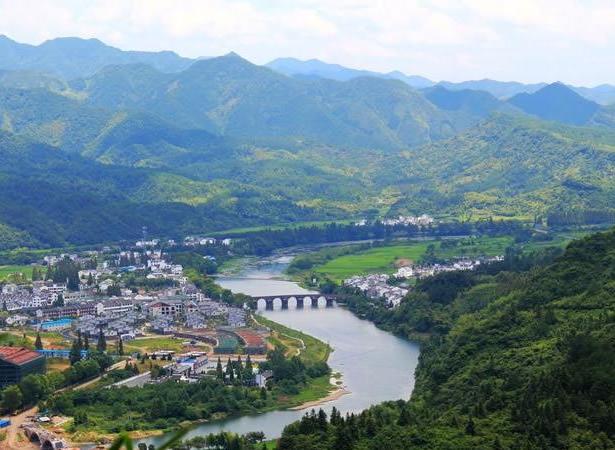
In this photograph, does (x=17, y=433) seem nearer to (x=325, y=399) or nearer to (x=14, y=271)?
(x=325, y=399)

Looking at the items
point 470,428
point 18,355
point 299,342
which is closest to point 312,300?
point 299,342

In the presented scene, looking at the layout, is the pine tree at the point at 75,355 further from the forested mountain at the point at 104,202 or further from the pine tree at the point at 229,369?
the forested mountain at the point at 104,202

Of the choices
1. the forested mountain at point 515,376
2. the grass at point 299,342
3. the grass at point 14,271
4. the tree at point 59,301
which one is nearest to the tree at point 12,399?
the grass at point 299,342

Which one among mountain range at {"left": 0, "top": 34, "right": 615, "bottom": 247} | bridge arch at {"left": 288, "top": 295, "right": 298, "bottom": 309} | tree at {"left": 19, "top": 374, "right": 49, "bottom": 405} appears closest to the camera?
→ tree at {"left": 19, "top": 374, "right": 49, "bottom": 405}

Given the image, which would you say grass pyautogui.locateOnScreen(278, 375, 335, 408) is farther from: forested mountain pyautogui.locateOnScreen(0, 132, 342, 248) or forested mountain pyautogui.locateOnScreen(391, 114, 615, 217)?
forested mountain pyautogui.locateOnScreen(391, 114, 615, 217)

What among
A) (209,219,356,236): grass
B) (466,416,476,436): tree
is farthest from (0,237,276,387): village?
(209,219,356,236): grass
